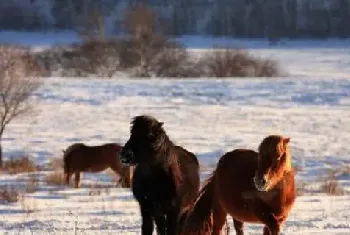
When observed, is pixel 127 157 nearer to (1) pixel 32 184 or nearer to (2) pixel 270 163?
(2) pixel 270 163

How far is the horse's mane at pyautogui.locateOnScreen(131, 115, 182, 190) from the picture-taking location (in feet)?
17.4

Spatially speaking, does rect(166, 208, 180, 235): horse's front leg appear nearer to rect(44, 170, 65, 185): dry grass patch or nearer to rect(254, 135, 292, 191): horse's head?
rect(254, 135, 292, 191): horse's head

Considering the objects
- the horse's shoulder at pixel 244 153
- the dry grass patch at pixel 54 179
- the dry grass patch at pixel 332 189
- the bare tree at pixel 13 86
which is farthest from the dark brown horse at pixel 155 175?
the bare tree at pixel 13 86

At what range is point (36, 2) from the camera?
11225cm

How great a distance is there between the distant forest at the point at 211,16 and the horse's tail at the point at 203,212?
86.8 metres

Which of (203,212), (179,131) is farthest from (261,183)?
(179,131)

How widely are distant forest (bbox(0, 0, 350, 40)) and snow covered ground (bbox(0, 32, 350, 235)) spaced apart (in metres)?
59.7

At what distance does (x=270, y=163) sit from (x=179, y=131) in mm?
19954

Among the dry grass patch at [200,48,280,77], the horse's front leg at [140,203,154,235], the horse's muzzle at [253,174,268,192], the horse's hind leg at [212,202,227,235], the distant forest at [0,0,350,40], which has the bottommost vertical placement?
the distant forest at [0,0,350,40]

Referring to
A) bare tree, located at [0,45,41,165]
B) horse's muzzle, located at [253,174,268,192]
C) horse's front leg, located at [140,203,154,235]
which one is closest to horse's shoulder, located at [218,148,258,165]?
horse's muzzle, located at [253,174,268,192]

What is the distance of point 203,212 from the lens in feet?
21.8

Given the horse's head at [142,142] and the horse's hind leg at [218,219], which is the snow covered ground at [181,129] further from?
the horse's head at [142,142]

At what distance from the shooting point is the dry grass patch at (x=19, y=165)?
18112mm

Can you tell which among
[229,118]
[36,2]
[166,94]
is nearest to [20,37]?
[36,2]
